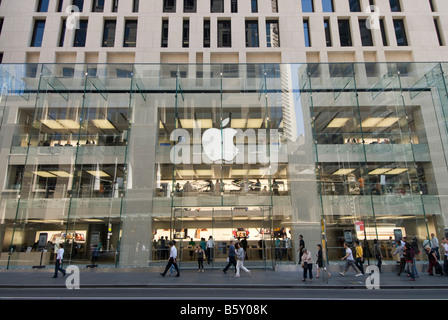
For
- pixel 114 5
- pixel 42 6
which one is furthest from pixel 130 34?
pixel 42 6

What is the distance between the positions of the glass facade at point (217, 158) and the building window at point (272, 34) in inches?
207

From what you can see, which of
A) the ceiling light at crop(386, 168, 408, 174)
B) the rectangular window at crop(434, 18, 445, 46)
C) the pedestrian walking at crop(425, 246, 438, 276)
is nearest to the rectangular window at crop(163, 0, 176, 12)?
the ceiling light at crop(386, 168, 408, 174)

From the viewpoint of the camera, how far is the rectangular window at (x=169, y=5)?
2464 cm

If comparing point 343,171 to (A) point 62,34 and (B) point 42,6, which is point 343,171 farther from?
(B) point 42,6

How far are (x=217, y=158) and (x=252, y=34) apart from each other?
12882 millimetres

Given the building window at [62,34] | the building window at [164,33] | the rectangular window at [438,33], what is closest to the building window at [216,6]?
the building window at [164,33]

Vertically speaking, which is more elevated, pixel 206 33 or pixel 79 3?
pixel 79 3

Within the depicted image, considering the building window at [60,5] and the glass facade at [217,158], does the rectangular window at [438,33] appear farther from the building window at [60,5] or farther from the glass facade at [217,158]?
the building window at [60,5]

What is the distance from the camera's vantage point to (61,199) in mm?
18656

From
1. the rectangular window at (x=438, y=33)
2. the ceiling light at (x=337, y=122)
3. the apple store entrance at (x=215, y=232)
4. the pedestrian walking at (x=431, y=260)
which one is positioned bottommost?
the pedestrian walking at (x=431, y=260)

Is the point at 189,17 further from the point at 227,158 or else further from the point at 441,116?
the point at 441,116

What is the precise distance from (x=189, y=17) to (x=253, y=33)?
5.65 meters

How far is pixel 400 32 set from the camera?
24125mm

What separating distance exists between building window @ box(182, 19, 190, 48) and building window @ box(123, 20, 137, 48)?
411 cm
